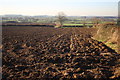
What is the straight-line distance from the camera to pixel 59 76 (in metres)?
9.49

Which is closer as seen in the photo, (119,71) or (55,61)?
(119,71)

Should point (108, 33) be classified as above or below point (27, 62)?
above

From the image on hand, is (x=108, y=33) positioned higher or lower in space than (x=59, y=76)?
higher

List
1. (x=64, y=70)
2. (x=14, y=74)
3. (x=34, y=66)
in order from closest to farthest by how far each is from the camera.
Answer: (x=14, y=74) < (x=64, y=70) < (x=34, y=66)

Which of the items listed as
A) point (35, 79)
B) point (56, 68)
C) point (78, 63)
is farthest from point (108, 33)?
point (35, 79)

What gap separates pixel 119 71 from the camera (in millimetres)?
10188

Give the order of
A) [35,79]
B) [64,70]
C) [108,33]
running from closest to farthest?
[35,79], [64,70], [108,33]

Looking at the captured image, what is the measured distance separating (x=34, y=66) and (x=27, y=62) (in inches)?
46.9

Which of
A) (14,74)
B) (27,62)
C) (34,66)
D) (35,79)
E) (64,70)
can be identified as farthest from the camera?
(27,62)

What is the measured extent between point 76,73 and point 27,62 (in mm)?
4378

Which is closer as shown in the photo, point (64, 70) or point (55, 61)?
point (64, 70)

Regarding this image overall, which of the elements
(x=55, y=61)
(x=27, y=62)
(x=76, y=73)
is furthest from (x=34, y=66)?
(x=76, y=73)

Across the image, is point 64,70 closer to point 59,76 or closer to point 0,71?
point 59,76

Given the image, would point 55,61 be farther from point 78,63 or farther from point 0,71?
point 0,71
